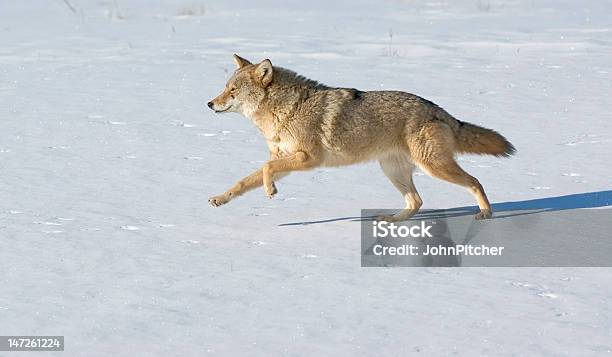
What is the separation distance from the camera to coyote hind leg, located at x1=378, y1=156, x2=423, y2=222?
7297mm

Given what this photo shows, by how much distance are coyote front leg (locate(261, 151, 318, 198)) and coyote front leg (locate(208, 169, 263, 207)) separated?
3.3 inches

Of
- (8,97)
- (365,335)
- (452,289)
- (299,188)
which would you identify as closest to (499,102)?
(299,188)

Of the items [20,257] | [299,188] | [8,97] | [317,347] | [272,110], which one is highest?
[8,97]

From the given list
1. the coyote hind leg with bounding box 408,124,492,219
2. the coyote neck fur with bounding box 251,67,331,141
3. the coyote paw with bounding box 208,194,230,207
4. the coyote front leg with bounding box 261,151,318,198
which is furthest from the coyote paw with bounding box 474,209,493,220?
the coyote paw with bounding box 208,194,230,207

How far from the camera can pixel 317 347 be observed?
448cm

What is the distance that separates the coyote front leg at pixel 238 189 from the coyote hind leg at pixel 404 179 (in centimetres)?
93

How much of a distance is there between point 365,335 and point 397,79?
7.89 meters

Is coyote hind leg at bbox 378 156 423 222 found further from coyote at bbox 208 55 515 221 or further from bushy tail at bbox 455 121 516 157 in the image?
bushy tail at bbox 455 121 516 157

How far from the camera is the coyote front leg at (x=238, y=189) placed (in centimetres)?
705

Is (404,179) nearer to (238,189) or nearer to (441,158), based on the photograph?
(441,158)

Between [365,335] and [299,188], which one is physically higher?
[299,188]

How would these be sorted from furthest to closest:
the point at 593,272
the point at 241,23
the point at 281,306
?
the point at 241,23
the point at 593,272
the point at 281,306

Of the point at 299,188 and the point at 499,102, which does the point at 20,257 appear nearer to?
the point at 299,188

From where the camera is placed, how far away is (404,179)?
7375 mm
